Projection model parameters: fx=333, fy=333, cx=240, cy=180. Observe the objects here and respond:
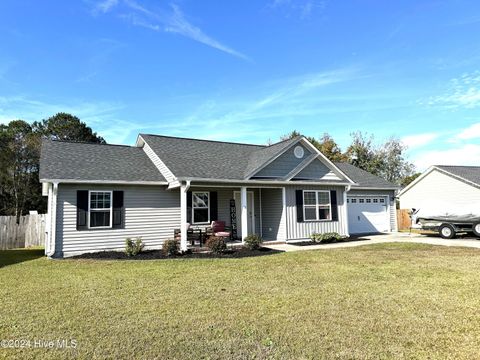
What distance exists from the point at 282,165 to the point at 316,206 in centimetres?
263

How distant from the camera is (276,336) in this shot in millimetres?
4312

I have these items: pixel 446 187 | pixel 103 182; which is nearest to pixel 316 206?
pixel 103 182

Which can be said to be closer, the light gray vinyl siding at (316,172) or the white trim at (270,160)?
the white trim at (270,160)

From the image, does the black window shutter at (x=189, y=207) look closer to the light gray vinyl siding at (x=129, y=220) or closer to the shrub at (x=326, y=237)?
the light gray vinyl siding at (x=129, y=220)

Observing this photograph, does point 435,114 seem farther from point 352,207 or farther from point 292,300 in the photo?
point 292,300

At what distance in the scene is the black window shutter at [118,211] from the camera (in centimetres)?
1257

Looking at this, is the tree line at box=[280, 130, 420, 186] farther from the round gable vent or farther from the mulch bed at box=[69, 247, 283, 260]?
the mulch bed at box=[69, 247, 283, 260]

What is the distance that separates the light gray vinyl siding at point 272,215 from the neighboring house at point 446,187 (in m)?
11.8

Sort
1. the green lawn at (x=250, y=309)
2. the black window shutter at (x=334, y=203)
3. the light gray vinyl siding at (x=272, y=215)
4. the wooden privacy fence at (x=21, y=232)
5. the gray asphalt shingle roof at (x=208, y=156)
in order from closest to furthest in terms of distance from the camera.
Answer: the green lawn at (x=250, y=309) → the gray asphalt shingle roof at (x=208, y=156) → the light gray vinyl siding at (x=272, y=215) → the wooden privacy fence at (x=21, y=232) → the black window shutter at (x=334, y=203)

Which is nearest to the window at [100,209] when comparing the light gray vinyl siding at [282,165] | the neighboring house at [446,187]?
the light gray vinyl siding at [282,165]

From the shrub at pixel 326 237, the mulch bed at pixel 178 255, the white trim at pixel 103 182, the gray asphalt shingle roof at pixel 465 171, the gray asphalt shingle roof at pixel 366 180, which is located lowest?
the mulch bed at pixel 178 255

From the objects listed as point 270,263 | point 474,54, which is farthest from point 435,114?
point 270,263

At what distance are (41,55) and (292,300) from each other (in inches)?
524

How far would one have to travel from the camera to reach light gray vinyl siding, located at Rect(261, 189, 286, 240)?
15344 millimetres
